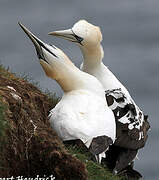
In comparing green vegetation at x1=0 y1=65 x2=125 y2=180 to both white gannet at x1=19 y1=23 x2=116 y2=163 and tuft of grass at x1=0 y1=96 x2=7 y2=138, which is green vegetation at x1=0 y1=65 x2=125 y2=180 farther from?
white gannet at x1=19 y1=23 x2=116 y2=163

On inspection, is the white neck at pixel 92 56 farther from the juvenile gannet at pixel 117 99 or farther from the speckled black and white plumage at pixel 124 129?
the speckled black and white plumage at pixel 124 129

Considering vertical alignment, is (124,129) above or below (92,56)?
below

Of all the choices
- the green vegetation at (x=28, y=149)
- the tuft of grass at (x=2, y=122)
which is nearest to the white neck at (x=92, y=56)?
the green vegetation at (x=28, y=149)

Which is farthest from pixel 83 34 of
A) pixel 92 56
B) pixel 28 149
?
pixel 28 149

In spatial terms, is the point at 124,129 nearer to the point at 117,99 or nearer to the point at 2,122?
the point at 117,99

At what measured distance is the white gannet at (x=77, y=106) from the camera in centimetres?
1496

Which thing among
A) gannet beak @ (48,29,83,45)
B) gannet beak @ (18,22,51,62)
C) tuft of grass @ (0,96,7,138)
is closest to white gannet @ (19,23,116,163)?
gannet beak @ (18,22,51,62)

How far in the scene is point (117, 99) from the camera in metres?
17.3

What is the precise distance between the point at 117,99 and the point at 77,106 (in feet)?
6.21

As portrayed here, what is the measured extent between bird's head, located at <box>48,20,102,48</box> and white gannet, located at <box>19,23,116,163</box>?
0.77 metres

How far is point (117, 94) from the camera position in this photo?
687 inches

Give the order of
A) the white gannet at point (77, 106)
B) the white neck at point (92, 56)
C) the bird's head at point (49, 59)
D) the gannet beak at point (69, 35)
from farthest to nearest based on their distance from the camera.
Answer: the white neck at point (92, 56) < the gannet beak at point (69, 35) < the bird's head at point (49, 59) < the white gannet at point (77, 106)

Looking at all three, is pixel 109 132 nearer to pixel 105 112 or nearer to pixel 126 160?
pixel 105 112

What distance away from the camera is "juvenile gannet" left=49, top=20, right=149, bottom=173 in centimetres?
1711
